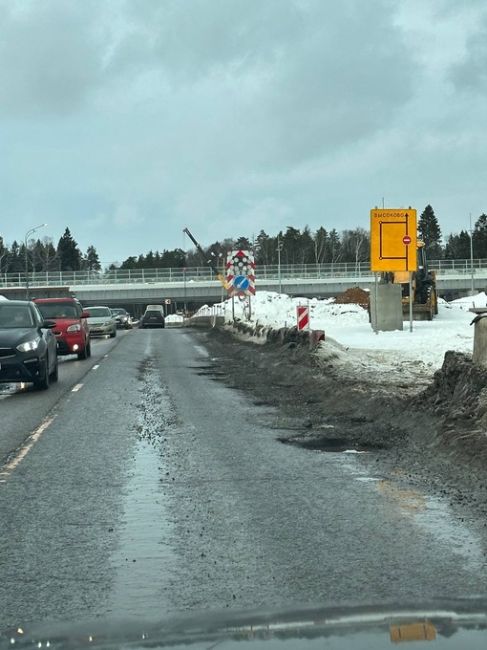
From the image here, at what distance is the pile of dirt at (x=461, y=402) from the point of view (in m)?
8.55

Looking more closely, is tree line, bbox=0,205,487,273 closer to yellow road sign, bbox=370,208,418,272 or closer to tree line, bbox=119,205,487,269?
tree line, bbox=119,205,487,269

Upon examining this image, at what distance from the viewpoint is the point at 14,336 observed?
15344 millimetres

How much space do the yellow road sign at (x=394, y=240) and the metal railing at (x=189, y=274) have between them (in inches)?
2310

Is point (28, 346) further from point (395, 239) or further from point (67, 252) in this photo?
point (67, 252)

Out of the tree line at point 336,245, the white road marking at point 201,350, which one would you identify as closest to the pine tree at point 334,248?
the tree line at point 336,245

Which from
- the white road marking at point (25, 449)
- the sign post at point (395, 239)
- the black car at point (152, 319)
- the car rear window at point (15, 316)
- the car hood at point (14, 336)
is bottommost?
the black car at point (152, 319)

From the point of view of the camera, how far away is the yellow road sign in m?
26.3

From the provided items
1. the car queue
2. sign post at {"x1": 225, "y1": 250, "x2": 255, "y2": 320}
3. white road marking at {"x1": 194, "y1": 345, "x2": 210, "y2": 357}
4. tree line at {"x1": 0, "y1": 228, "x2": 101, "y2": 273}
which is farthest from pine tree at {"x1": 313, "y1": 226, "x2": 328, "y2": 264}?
the car queue

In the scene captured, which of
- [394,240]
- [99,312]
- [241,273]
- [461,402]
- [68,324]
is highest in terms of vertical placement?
[394,240]

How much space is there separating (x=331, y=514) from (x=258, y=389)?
369 inches

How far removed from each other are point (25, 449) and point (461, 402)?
199 inches

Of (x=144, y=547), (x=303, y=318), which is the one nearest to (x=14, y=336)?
(x=303, y=318)

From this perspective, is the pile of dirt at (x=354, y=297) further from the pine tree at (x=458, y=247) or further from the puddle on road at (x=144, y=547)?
the pine tree at (x=458, y=247)

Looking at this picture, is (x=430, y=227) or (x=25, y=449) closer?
(x=25, y=449)
